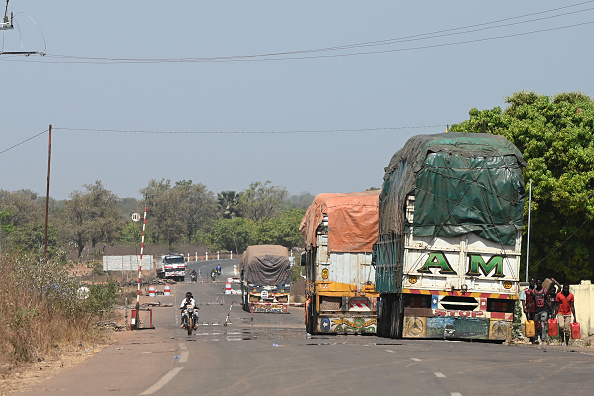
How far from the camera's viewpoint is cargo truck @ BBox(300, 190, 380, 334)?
81.7 feet

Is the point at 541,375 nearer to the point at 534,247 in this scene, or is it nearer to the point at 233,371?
the point at 233,371

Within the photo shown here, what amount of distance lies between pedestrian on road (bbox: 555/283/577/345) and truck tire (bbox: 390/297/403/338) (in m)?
4.52

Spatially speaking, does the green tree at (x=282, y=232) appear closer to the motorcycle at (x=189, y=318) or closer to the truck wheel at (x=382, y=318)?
the motorcycle at (x=189, y=318)

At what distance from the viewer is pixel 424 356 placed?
1568 centimetres

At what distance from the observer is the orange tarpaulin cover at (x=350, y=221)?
82.7ft

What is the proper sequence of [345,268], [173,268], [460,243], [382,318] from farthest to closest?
[173,268]
[345,268]
[382,318]
[460,243]

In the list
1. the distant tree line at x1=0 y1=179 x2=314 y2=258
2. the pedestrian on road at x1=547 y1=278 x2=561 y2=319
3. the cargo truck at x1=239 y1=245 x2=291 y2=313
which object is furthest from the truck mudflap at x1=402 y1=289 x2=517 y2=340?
the distant tree line at x1=0 y1=179 x2=314 y2=258

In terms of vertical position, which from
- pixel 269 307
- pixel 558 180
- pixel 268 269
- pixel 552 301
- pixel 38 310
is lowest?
pixel 269 307

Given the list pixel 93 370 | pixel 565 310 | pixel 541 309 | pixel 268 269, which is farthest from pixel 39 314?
pixel 268 269

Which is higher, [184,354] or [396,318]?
[396,318]

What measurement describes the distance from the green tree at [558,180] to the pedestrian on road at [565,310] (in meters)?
15.6

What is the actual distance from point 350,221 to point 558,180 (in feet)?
54.4

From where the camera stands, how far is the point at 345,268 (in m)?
25.0

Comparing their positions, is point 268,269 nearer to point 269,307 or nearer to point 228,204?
point 269,307
